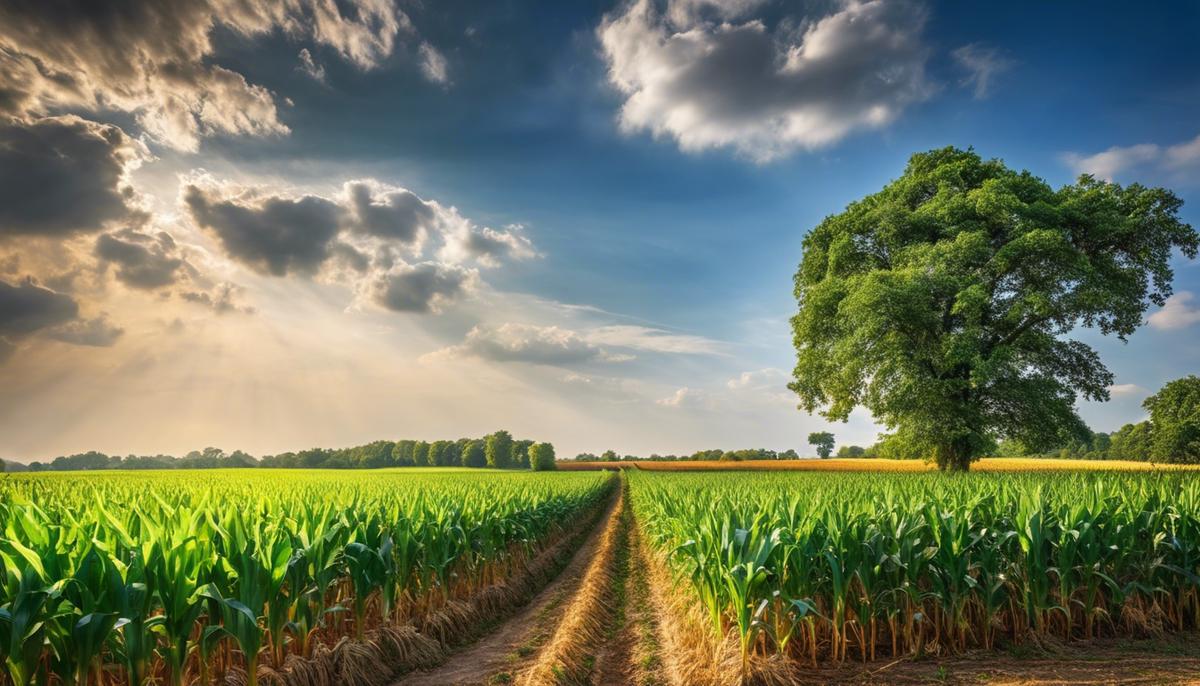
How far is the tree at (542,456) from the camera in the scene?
3804 inches

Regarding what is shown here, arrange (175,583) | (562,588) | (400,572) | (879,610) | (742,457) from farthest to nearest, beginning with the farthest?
(742,457)
(562,588)
(400,572)
(879,610)
(175,583)

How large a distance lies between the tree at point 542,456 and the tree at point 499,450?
55.0 ft

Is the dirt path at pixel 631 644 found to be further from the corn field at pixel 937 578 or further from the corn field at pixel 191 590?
the corn field at pixel 191 590

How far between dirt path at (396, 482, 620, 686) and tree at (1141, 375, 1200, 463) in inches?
2539

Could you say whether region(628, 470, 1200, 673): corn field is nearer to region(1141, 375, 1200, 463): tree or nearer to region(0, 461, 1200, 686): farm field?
region(0, 461, 1200, 686): farm field

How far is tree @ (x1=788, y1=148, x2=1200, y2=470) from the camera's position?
84.9 ft

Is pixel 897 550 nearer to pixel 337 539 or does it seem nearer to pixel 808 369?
pixel 337 539

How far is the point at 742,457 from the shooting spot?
318 ft

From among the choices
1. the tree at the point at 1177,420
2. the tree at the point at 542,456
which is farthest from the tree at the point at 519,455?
the tree at the point at 1177,420

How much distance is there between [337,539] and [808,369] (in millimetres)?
30401

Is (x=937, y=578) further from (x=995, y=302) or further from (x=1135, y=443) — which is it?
(x=1135, y=443)

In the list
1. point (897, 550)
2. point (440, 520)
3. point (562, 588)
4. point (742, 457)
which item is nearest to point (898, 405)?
point (562, 588)

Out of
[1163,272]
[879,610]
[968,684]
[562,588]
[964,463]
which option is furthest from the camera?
[964,463]

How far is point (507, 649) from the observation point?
856 cm
